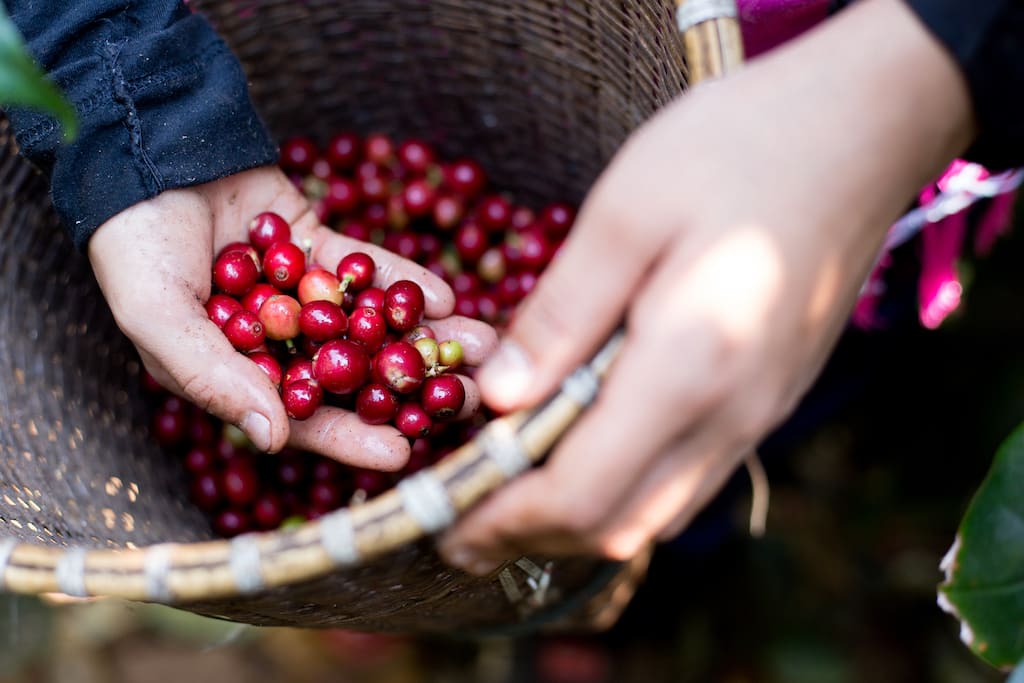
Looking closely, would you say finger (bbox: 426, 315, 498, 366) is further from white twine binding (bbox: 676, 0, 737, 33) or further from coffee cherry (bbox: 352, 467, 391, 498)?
white twine binding (bbox: 676, 0, 737, 33)

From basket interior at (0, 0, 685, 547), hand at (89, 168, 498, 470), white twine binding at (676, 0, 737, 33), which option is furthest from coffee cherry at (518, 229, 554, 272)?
white twine binding at (676, 0, 737, 33)

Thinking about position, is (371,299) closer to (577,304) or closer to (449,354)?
(449,354)

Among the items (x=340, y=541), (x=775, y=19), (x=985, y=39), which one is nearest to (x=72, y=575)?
(x=340, y=541)

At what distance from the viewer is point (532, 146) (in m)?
1.65

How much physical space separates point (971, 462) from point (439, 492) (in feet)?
5.55

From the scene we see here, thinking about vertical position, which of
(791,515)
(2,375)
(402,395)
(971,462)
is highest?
(2,375)

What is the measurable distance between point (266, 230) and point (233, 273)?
0.35ft

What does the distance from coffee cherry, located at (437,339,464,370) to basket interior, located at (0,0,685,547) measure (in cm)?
44

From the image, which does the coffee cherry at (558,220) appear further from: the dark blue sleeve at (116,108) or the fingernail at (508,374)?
the fingernail at (508,374)

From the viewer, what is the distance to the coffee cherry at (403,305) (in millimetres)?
1236

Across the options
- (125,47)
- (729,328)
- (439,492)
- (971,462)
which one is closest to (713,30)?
(729,328)

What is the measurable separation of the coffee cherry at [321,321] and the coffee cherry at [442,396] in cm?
16

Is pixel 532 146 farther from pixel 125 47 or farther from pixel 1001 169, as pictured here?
pixel 1001 169

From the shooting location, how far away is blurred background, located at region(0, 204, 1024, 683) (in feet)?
6.30
